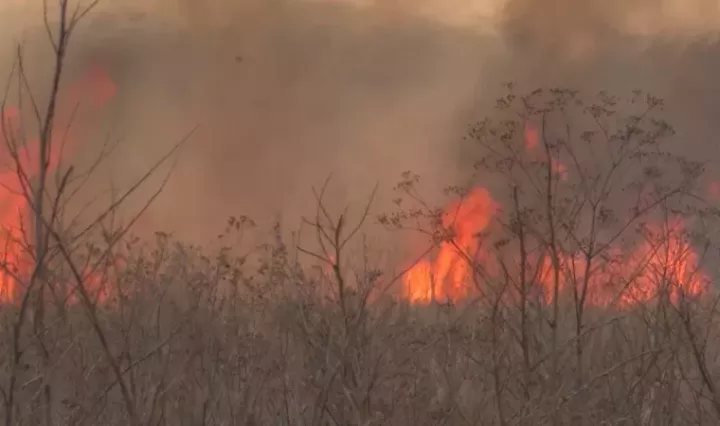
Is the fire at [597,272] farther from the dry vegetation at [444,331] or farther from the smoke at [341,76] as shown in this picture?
the smoke at [341,76]

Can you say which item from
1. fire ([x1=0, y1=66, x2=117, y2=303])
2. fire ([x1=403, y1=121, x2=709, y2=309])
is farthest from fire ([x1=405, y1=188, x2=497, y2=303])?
fire ([x1=0, y1=66, x2=117, y2=303])

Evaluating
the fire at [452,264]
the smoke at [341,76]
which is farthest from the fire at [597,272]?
the smoke at [341,76]

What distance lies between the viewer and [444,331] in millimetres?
3055

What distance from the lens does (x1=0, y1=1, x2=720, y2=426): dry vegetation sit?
2.75 m

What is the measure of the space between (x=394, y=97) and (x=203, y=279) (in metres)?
2.21

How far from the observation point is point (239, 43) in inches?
193

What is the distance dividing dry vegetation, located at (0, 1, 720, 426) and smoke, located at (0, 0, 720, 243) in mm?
1308

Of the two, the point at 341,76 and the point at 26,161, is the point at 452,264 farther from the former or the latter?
the point at 26,161

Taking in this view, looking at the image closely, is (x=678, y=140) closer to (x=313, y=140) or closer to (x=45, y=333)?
(x=313, y=140)

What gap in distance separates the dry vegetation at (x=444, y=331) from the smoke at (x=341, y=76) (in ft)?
4.29

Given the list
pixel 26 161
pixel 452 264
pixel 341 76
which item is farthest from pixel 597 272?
pixel 26 161

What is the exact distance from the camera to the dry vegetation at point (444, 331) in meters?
2.75

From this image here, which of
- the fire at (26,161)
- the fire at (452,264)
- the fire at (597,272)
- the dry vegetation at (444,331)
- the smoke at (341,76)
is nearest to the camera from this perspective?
the fire at (26,161)

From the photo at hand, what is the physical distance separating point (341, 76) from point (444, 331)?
2.50 metres
